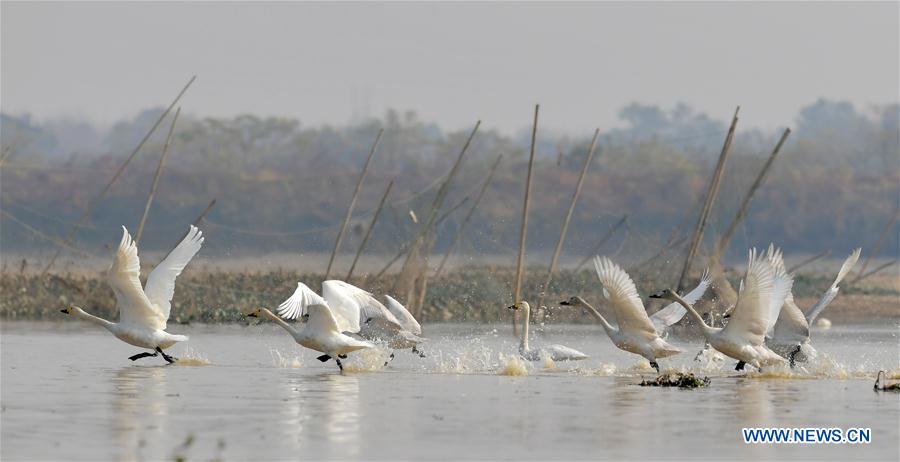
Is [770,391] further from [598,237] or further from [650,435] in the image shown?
[598,237]

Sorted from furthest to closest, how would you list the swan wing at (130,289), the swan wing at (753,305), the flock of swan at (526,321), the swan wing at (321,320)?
the swan wing at (130,289) < the swan wing at (321,320) < the flock of swan at (526,321) < the swan wing at (753,305)

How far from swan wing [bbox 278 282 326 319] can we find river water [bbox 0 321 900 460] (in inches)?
34.3

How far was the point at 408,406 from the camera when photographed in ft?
64.5

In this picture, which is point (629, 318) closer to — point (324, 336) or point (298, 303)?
point (324, 336)

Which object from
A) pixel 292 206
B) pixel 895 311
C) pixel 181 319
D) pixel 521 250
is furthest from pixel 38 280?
pixel 292 206

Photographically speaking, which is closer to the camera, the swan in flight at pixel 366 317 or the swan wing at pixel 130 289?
the swan wing at pixel 130 289

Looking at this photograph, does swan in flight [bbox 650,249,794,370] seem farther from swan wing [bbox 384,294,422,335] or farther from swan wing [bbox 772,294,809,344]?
swan wing [bbox 384,294,422,335]

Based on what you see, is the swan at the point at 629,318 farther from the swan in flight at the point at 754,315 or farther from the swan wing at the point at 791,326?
the swan wing at the point at 791,326

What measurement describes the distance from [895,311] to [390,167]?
6167 centimetres

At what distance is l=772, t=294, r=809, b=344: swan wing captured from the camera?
25594 millimetres

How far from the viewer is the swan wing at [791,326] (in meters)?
25.6

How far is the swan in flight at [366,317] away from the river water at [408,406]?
1.37 ft

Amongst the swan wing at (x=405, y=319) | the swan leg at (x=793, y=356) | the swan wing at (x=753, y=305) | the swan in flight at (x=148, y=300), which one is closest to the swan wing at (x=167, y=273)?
the swan in flight at (x=148, y=300)

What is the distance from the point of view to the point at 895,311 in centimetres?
4562
